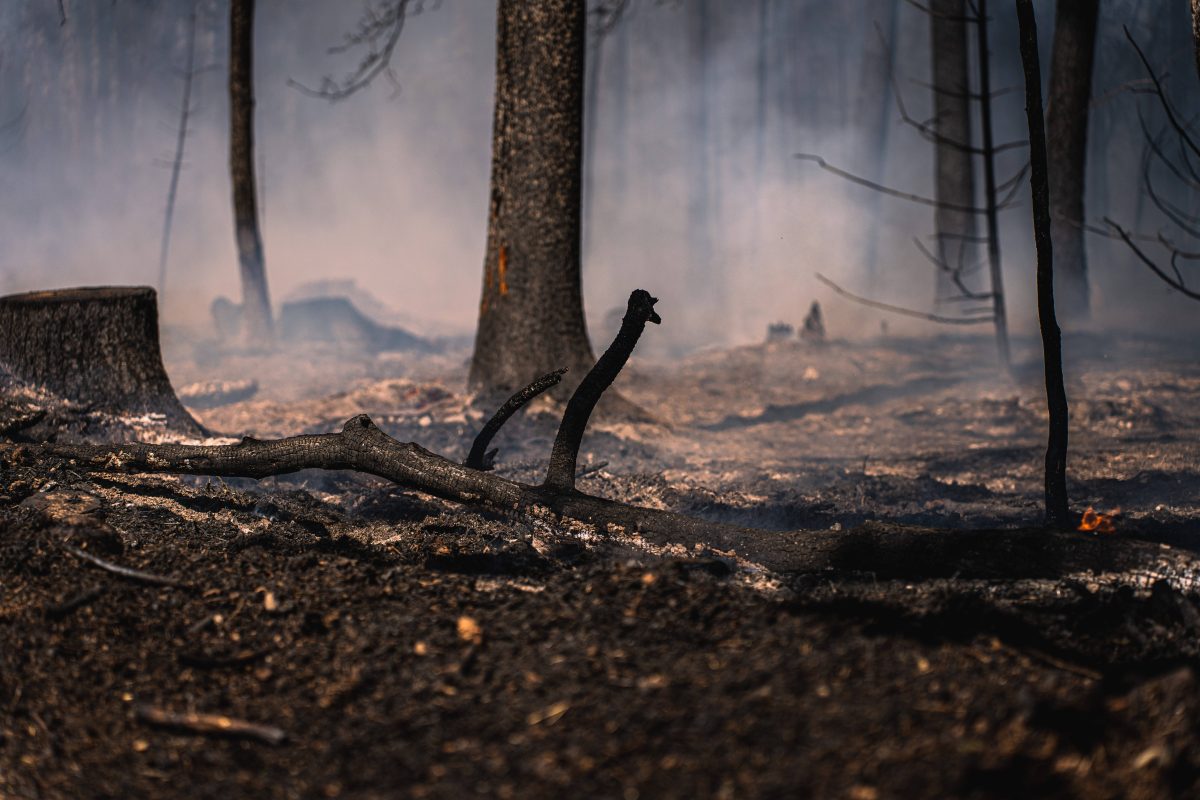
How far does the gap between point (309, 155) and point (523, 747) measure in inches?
892

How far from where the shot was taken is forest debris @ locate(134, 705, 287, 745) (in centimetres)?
169

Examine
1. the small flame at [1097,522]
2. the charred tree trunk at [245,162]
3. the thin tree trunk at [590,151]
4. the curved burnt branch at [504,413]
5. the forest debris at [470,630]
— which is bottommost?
the small flame at [1097,522]

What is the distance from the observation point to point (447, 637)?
2.00m

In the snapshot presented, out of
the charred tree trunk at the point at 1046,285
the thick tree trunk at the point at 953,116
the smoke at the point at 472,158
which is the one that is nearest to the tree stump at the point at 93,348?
the charred tree trunk at the point at 1046,285

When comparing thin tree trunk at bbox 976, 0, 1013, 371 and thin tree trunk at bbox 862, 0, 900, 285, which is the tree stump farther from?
thin tree trunk at bbox 862, 0, 900, 285

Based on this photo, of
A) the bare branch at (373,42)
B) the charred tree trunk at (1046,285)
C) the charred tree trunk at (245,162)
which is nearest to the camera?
the charred tree trunk at (1046,285)

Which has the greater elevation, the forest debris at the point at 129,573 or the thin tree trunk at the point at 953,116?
the thin tree trunk at the point at 953,116

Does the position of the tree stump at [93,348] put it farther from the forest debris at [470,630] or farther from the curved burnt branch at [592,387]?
the forest debris at [470,630]

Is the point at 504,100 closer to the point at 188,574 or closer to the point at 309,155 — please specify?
the point at 188,574

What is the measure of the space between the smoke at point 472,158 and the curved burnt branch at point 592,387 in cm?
1388

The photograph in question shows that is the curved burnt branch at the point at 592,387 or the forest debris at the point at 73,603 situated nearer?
the forest debris at the point at 73,603

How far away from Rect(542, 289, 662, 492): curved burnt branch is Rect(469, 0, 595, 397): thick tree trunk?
8.50ft

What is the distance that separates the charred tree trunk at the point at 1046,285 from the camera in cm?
296

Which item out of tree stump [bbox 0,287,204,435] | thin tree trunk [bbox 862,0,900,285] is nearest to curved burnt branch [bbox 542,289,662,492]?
tree stump [bbox 0,287,204,435]
